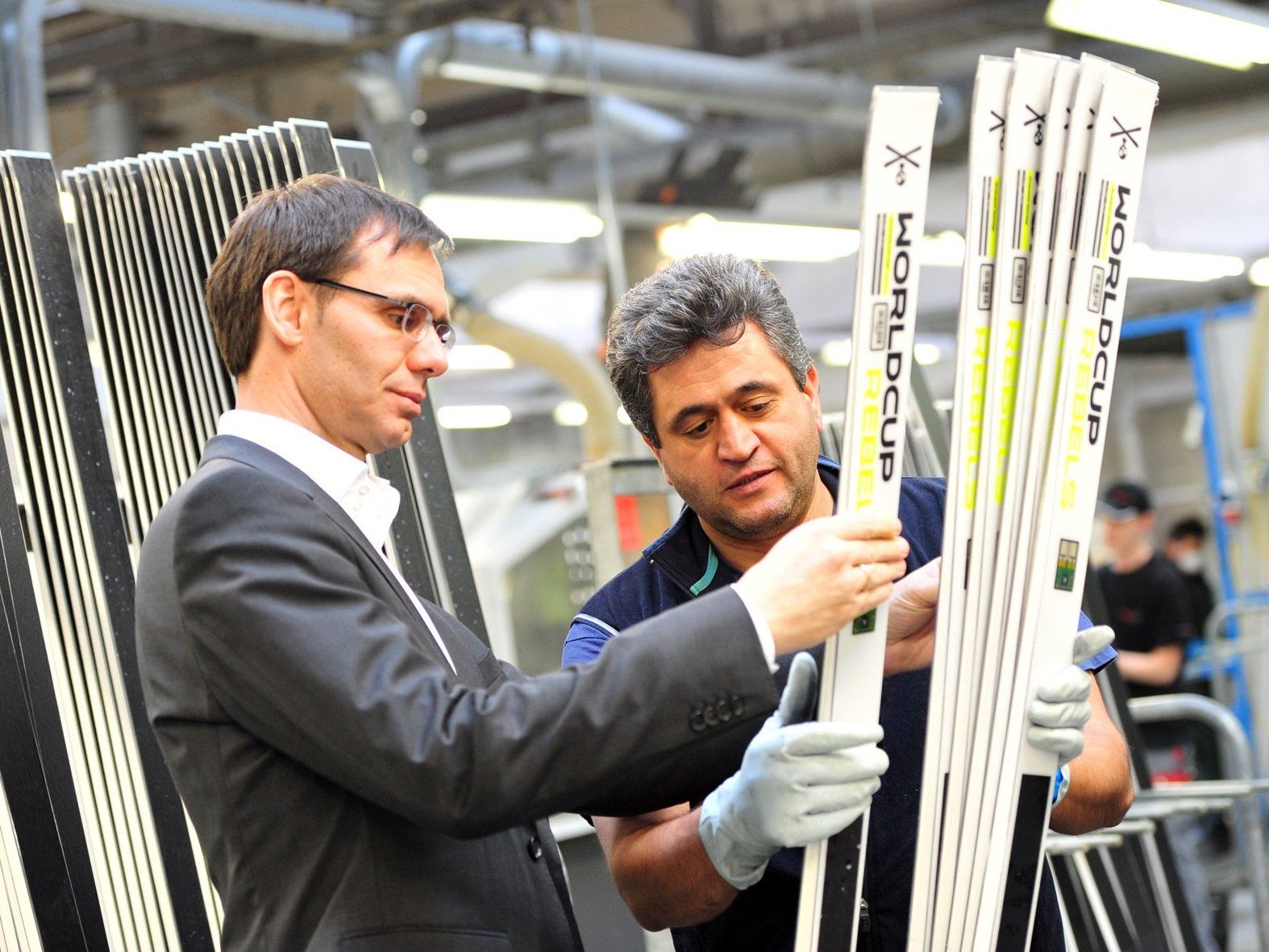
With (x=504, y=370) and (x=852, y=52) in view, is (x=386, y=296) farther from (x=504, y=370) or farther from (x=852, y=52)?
(x=504, y=370)

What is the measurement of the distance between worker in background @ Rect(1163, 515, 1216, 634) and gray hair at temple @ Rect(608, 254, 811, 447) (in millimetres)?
6258

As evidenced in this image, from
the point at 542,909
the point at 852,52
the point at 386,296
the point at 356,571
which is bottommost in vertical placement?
the point at 542,909

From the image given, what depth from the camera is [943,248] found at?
9586mm

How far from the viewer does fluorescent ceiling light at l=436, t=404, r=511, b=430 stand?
10.3m

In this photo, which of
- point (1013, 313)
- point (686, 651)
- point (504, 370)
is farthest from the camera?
point (504, 370)

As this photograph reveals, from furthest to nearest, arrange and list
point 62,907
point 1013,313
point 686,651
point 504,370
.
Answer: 1. point 504,370
2. point 62,907
3. point 1013,313
4. point 686,651

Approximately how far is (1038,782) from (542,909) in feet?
1.60

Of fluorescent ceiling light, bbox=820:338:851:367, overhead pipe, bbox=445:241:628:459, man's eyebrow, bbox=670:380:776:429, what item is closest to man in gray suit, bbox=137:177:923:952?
man's eyebrow, bbox=670:380:776:429

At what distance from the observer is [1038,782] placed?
4.46 feet

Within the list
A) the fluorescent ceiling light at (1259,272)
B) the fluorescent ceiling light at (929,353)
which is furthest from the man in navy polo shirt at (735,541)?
the fluorescent ceiling light at (929,353)

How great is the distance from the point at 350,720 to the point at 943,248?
8927mm

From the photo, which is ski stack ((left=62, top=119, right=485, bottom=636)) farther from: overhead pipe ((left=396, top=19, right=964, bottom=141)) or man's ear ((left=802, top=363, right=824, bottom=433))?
overhead pipe ((left=396, top=19, right=964, bottom=141))

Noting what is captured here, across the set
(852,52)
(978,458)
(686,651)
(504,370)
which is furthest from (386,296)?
(504,370)

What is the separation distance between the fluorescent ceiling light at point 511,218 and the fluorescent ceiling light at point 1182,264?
3.52 m
